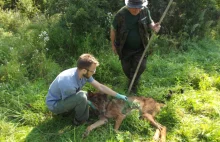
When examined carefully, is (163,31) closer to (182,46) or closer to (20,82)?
(182,46)

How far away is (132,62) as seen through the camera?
4375 mm

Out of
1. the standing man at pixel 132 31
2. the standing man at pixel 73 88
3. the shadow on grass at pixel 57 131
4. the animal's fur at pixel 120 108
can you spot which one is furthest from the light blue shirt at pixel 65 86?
the standing man at pixel 132 31

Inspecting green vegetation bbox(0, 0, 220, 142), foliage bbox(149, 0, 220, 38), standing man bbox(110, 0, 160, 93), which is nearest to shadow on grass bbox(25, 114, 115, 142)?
green vegetation bbox(0, 0, 220, 142)

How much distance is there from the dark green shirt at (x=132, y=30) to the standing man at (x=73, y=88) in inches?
38.2

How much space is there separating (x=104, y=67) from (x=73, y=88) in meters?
1.75

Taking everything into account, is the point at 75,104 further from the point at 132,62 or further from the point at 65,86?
the point at 132,62

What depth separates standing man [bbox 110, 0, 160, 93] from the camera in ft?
12.5

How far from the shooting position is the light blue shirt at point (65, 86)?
3.28m

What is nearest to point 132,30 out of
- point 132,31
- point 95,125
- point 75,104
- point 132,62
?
point 132,31

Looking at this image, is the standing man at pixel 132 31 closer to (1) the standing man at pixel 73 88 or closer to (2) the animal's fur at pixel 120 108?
(2) the animal's fur at pixel 120 108

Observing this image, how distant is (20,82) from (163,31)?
161 inches

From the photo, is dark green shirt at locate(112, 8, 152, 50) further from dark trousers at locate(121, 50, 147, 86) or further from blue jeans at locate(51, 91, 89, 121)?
blue jeans at locate(51, 91, 89, 121)

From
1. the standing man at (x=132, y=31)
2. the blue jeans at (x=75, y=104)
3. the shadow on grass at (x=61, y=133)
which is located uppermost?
the standing man at (x=132, y=31)

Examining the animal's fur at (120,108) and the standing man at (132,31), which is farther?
the standing man at (132,31)
